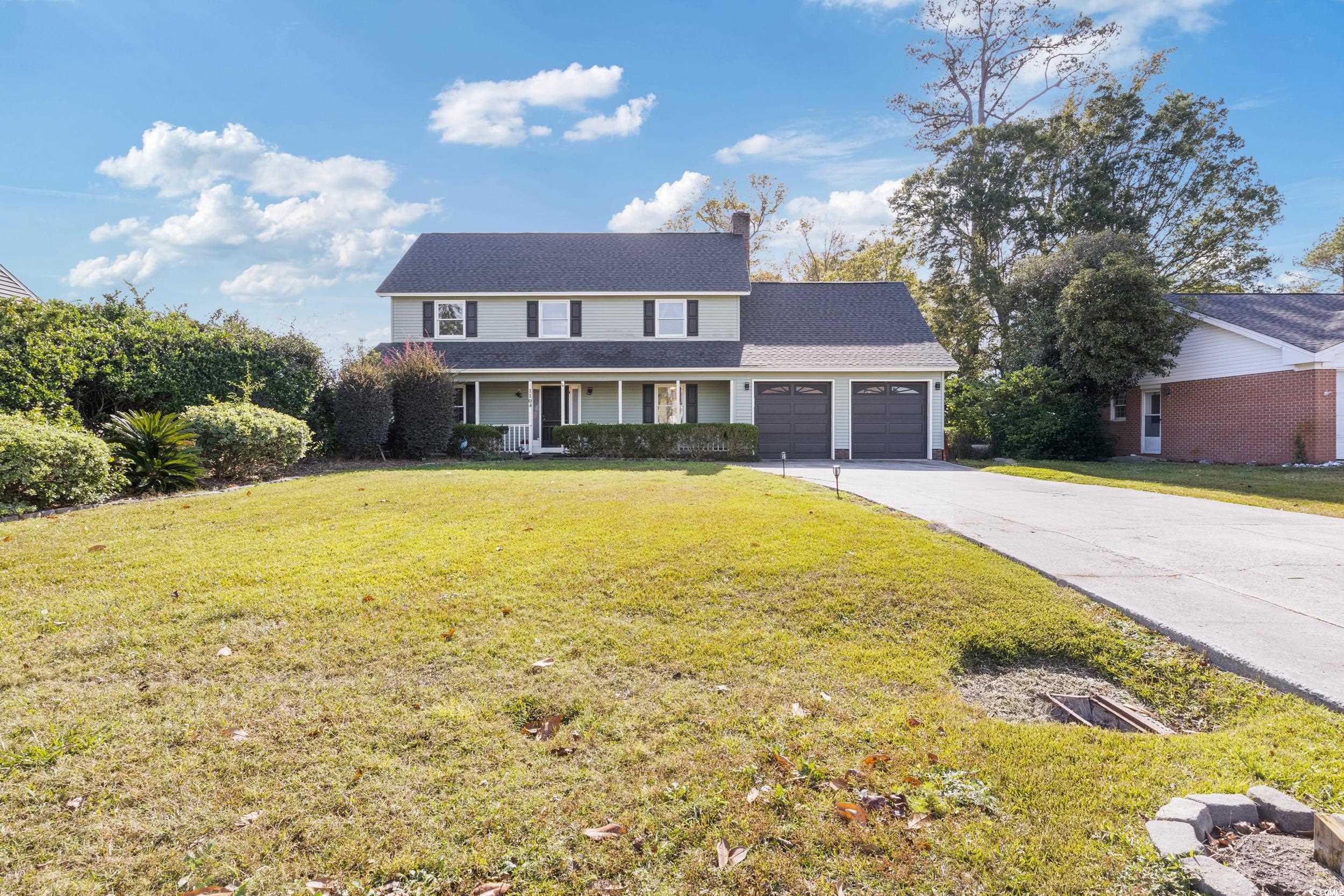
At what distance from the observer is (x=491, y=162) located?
61.7 ft

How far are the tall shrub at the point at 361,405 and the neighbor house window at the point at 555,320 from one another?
661 centimetres

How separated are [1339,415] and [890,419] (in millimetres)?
10447

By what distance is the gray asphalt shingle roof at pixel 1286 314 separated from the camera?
15.8m

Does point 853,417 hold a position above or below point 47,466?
above

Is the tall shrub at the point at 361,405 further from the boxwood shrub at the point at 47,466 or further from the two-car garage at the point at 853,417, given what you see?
the two-car garage at the point at 853,417

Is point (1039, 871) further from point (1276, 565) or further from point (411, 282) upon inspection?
point (411, 282)

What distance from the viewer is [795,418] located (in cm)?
1922

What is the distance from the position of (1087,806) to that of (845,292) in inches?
874

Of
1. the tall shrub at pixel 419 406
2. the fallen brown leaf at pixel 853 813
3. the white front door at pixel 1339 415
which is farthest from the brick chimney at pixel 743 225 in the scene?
the fallen brown leaf at pixel 853 813

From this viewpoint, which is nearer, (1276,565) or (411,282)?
(1276,565)

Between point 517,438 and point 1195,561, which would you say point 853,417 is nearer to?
point 517,438

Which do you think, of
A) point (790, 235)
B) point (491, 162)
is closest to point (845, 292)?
point (790, 235)

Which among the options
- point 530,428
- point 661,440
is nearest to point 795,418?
point 661,440

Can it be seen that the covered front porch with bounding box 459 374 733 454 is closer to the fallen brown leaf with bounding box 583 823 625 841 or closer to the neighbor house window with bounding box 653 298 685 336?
the neighbor house window with bounding box 653 298 685 336
